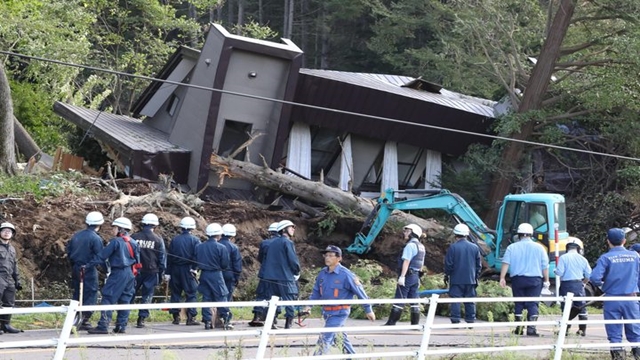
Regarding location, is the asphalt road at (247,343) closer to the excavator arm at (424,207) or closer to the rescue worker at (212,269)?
the rescue worker at (212,269)

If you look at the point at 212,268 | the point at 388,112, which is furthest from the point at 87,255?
Answer: the point at 388,112

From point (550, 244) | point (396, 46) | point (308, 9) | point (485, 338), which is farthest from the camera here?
point (308, 9)

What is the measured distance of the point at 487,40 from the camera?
110 ft

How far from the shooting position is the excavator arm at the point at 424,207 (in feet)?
80.4

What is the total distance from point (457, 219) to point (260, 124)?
787 centimetres

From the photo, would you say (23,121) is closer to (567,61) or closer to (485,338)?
(567,61)

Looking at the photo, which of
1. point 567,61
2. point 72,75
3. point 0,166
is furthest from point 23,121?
point 567,61

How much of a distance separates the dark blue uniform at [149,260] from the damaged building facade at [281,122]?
9.40 metres

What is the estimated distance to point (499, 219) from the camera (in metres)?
24.7

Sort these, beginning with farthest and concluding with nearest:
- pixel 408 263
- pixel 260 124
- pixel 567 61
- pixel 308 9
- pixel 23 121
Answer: pixel 308 9, pixel 23 121, pixel 567 61, pixel 260 124, pixel 408 263

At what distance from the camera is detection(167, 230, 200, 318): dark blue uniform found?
18.3m

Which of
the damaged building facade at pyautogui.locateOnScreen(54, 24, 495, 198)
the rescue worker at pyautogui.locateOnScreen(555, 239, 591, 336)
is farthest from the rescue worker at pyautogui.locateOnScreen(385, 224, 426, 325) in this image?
the damaged building facade at pyautogui.locateOnScreen(54, 24, 495, 198)

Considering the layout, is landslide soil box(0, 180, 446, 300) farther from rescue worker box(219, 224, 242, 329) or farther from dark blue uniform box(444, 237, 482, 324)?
dark blue uniform box(444, 237, 482, 324)

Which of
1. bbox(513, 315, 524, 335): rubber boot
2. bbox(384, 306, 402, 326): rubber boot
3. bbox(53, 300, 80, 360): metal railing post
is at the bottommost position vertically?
bbox(384, 306, 402, 326): rubber boot
